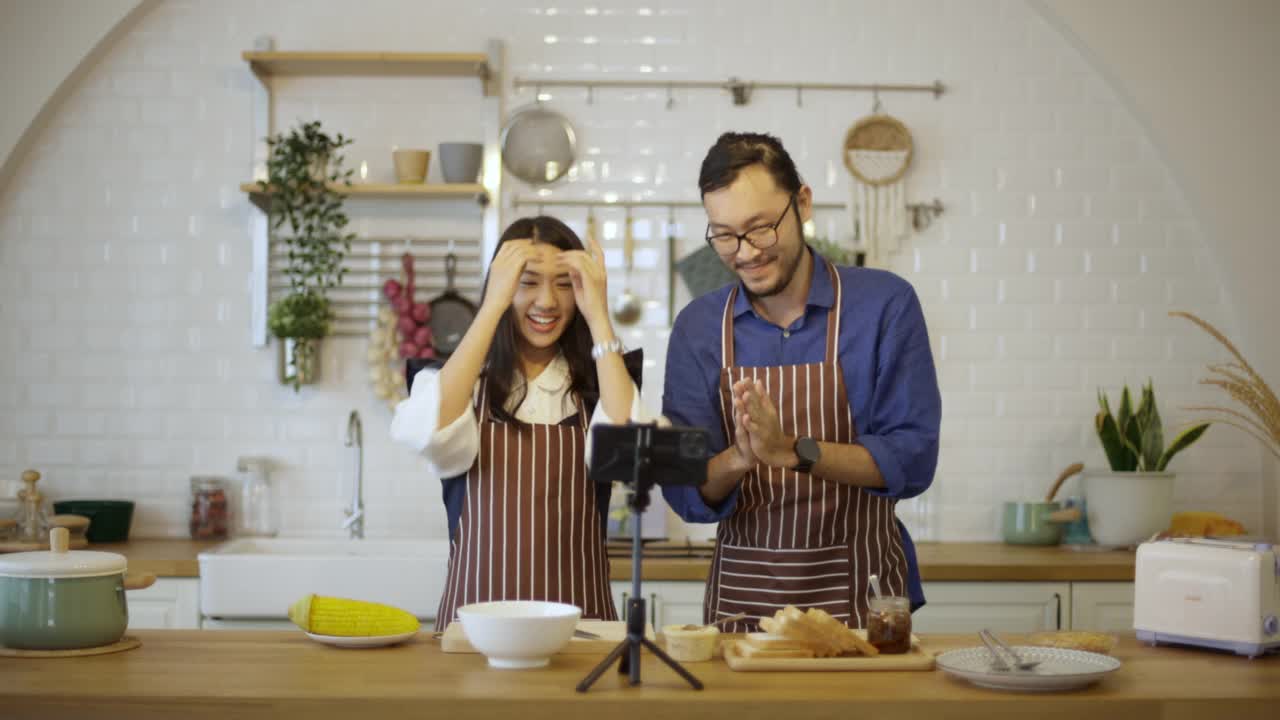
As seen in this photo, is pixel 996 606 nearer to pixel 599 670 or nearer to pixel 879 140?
pixel 879 140

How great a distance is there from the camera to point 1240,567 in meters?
2.22

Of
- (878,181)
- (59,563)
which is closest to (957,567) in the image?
(878,181)

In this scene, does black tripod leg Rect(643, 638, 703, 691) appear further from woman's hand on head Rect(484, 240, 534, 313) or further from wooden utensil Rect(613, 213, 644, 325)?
wooden utensil Rect(613, 213, 644, 325)

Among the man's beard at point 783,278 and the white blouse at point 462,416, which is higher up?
the man's beard at point 783,278

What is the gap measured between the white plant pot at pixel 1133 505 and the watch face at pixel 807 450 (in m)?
2.20

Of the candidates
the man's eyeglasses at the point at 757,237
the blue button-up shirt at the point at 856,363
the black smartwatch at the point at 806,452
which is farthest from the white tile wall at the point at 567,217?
the black smartwatch at the point at 806,452

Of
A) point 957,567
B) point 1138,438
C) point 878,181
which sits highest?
point 878,181

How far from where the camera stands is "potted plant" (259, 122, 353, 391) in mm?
4223

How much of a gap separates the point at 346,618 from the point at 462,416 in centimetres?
46

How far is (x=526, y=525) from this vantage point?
8.22 feet

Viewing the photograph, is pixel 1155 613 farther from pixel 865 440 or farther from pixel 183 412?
pixel 183 412

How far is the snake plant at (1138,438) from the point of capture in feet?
13.8

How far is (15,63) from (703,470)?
352cm

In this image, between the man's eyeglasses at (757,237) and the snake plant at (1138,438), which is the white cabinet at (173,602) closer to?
the man's eyeglasses at (757,237)
